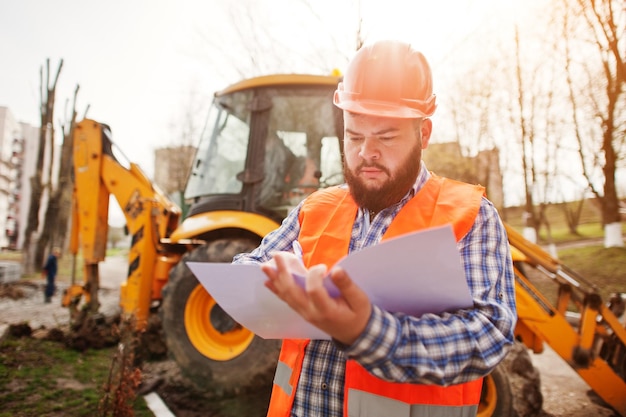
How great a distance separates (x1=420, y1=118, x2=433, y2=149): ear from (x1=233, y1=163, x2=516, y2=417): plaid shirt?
31 cm

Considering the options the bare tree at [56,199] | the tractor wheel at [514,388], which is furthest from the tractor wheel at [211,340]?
the bare tree at [56,199]

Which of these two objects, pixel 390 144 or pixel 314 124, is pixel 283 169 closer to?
pixel 314 124

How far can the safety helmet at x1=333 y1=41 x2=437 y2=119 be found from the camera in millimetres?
1310

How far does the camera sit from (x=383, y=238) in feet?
4.23

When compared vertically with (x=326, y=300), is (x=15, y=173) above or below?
above

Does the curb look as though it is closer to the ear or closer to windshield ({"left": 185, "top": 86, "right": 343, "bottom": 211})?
windshield ({"left": 185, "top": 86, "right": 343, "bottom": 211})

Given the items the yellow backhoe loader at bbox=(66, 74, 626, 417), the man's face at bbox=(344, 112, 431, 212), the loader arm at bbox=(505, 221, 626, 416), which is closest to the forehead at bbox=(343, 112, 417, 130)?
the man's face at bbox=(344, 112, 431, 212)

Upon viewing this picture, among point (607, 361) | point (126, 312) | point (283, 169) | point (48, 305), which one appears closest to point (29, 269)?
point (48, 305)

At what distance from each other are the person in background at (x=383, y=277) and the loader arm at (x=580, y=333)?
97.6 inches

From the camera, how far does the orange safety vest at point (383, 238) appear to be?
44.6 inches

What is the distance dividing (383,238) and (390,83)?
18.6 inches

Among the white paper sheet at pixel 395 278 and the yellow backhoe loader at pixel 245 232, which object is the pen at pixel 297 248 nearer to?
the white paper sheet at pixel 395 278

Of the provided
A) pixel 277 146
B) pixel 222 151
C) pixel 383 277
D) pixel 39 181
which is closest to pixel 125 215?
pixel 222 151

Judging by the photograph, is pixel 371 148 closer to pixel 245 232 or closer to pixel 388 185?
pixel 388 185
